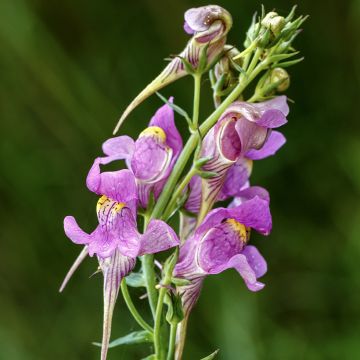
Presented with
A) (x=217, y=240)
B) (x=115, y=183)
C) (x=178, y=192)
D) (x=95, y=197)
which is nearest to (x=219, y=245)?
(x=217, y=240)

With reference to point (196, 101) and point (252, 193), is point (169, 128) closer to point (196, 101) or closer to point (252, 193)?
point (196, 101)

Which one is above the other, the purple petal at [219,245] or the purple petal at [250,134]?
the purple petal at [250,134]

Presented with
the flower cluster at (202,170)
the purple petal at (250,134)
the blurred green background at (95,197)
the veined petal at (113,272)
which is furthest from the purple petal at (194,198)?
the blurred green background at (95,197)

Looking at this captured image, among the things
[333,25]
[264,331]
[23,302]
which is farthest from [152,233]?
[333,25]

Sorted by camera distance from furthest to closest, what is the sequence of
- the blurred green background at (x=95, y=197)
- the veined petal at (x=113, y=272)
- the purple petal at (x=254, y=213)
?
the blurred green background at (x=95, y=197), the purple petal at (x=254, y=213), the veined petal at (x=113, y=272)

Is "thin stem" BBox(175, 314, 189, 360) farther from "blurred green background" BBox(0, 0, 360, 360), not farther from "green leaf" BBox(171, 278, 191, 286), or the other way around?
"blurred green background" BBox(0, 0, 360, 360)

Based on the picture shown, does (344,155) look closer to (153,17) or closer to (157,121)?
(153,17)

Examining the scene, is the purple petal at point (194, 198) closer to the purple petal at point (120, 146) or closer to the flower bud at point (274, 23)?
the purple petal at point (120, 146)
